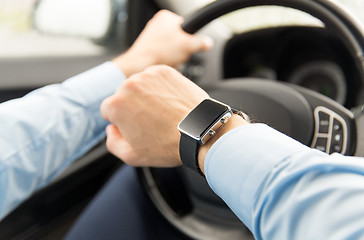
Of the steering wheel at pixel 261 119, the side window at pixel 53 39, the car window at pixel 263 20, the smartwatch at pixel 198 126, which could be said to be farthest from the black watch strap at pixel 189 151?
the car window at pixel 263 20

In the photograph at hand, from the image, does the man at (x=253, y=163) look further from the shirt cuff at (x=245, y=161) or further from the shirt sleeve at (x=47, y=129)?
the shirt sleeve at (x=47, y=129)

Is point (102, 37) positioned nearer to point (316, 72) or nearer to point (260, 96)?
point (316, 72)

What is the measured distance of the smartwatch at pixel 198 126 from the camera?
18.5 inches

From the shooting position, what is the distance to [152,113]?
21.6 inches

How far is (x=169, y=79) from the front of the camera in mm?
575

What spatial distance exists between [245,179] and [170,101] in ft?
0.59

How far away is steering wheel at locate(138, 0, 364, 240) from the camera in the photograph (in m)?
0.56

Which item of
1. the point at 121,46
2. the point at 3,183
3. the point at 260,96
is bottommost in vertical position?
the point at 121,46

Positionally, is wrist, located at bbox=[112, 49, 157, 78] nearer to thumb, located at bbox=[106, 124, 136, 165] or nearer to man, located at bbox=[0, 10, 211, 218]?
man, located at bbox=[0, 10, 211, 218]

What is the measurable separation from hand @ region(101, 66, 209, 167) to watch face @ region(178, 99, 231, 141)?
0.13 ft

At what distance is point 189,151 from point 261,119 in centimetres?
23

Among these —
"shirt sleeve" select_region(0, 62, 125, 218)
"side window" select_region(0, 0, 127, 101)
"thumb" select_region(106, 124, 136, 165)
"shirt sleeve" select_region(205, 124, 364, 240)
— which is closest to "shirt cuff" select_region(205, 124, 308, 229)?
"shirt sleeve" select_region(205, 124, 364, 240)

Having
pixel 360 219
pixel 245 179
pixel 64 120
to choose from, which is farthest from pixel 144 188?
pixel 360 219

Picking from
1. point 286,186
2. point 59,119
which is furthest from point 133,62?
point 286,186
